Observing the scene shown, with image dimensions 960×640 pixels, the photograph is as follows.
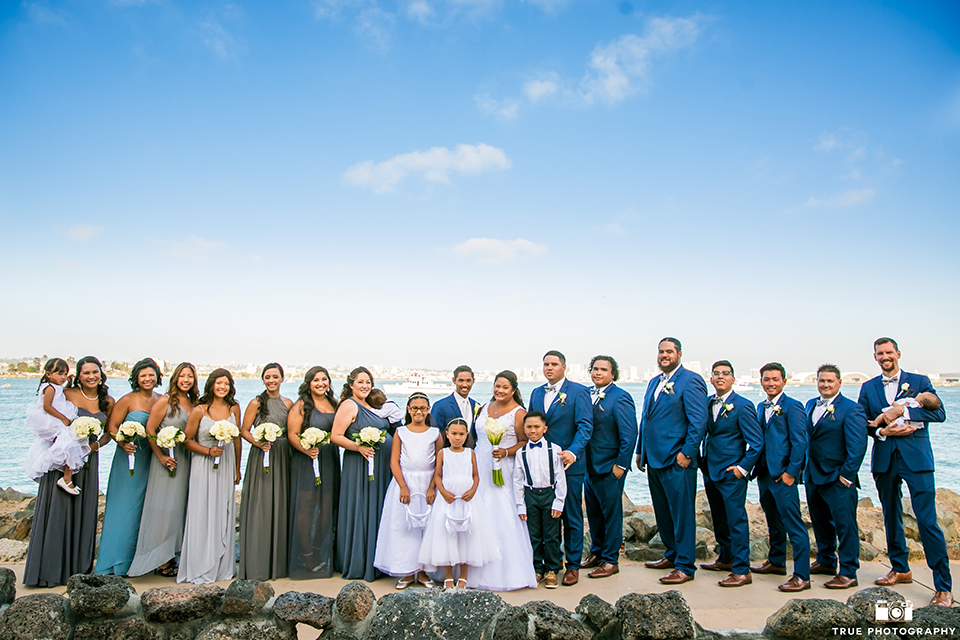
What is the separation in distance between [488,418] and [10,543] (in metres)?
6.24

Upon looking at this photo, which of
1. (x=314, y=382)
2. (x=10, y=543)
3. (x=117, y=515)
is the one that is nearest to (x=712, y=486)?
(x=314, y=382)

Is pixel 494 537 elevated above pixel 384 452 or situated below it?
→ below

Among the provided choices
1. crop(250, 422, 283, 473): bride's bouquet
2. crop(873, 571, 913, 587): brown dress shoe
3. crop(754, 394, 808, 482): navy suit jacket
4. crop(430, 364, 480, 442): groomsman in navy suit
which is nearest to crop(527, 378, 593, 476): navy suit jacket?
crop(430, 364, 480, 442): groomsman in navy suit

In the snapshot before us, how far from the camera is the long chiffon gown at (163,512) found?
19.4 feet

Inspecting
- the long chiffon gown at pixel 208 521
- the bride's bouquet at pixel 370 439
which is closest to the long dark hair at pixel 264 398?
the long chiffon gown at pixel 208 521

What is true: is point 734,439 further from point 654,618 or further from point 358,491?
point 358,491

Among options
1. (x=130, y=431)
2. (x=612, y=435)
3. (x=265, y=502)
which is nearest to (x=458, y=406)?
(x=612, y=435)

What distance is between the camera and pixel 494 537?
564 centimetres

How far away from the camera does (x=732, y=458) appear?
6.28 m

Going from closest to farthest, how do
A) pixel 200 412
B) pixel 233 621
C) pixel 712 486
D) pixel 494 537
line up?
pixel 233 621 → pixel 494 537 → pixel 200 412 → pixel 712 486

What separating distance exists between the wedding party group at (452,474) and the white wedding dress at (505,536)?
0.06ft

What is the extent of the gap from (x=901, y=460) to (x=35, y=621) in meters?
7.05

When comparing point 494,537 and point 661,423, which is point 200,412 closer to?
point 494,537

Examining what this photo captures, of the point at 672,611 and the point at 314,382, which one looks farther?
the point at 314,382
